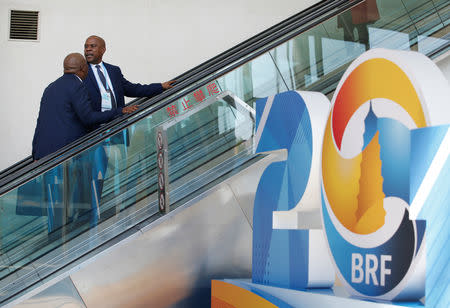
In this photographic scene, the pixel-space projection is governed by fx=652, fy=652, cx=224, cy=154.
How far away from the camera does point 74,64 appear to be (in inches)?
186

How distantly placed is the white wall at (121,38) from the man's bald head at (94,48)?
3436 millimetres

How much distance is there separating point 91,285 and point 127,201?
604mm

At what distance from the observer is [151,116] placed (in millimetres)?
4469

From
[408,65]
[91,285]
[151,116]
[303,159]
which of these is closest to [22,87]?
[151,116]

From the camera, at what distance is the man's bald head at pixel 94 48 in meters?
5.25

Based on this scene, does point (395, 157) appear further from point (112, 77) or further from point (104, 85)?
point (112, 77)

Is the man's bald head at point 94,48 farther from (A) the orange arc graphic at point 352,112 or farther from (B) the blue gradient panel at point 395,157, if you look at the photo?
(B) the blue gradient panel at point 395,157

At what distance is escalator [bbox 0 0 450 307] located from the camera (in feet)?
13.2

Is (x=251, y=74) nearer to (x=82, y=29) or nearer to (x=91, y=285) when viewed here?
(x=91, y=285)

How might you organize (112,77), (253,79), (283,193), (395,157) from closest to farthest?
(395,157), (283,193), (253,79), (112,77)

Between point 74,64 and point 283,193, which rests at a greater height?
point 74,64

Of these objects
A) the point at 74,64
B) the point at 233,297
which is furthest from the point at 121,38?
the point at 233,297

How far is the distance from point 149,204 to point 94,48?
1599mm

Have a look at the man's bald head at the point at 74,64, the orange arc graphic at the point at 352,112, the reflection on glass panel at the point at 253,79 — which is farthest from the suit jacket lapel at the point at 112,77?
the orange arc graphic at the point at 352,112
